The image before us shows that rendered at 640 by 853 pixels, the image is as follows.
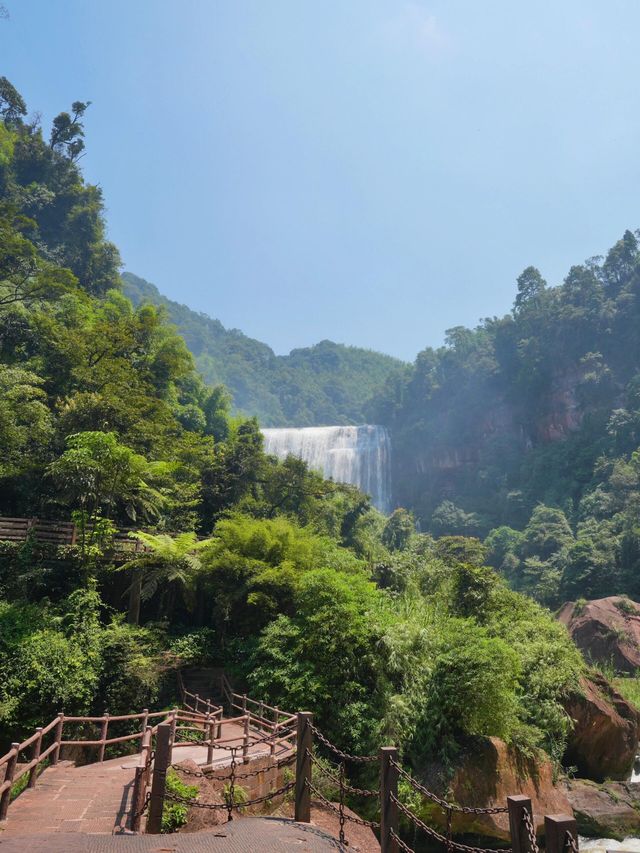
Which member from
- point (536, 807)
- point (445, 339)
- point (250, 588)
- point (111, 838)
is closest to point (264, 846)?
point (111, 838)

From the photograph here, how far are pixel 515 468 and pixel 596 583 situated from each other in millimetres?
23863

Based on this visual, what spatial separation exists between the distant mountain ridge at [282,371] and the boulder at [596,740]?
8444 cm

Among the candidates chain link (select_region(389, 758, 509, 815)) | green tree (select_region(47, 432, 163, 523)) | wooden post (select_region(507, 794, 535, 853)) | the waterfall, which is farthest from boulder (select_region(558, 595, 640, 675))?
the waterfall

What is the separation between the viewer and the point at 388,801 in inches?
186

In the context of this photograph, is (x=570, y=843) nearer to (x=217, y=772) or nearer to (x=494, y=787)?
(x=217, y=772)

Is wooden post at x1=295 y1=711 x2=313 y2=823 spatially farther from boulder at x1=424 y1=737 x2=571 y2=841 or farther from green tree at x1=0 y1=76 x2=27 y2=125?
green tree at x1=0 y1=76 x2=27 y2=125

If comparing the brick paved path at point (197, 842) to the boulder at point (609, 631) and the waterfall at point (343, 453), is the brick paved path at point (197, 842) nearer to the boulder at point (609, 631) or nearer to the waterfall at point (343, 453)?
the boulder at point (609, 631)

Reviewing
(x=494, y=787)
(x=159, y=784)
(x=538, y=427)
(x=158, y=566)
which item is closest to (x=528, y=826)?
(x=159, y=784)

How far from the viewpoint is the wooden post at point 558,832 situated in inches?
120

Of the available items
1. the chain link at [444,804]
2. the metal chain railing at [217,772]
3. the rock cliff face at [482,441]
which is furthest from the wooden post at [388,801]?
the rock cliff face at [482,441]

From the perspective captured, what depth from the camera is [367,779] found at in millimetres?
11281

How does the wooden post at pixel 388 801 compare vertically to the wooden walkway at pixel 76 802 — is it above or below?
above

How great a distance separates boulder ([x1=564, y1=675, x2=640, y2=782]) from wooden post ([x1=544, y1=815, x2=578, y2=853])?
48.0 feet

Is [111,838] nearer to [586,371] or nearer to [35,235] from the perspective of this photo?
[35,235]
